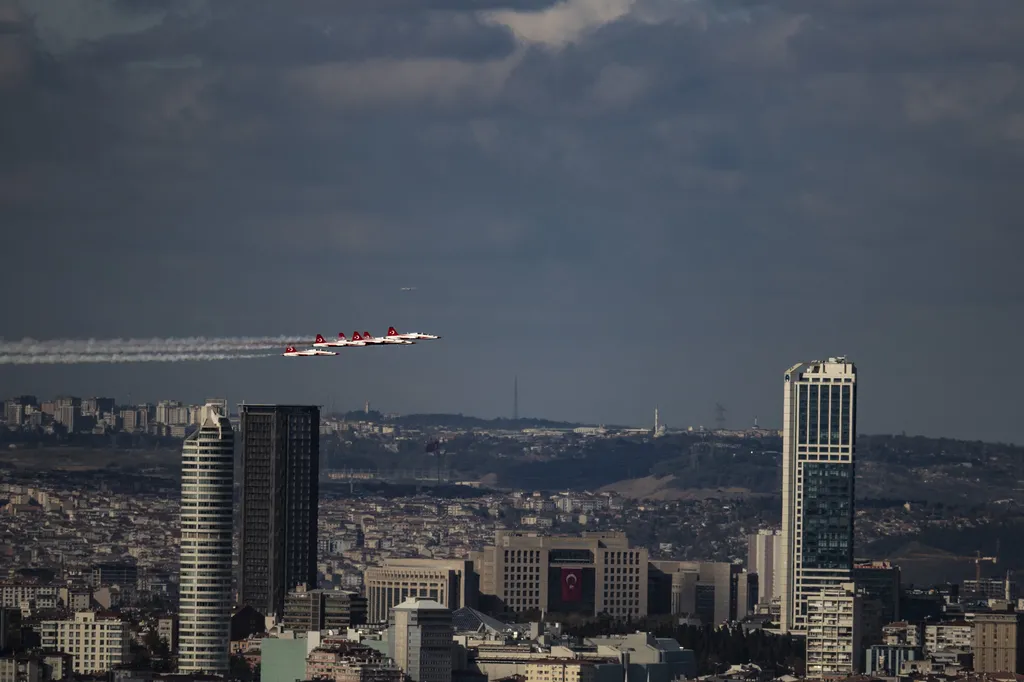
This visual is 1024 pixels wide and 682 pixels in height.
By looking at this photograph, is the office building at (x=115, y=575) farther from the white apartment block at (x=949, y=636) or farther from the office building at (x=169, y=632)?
the white apartment block at (x=949, y=636)

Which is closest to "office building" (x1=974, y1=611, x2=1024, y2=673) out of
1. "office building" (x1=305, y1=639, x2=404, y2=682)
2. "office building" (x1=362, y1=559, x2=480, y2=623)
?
"office building" (x1=362, y1=559, x2=480, y2=623)

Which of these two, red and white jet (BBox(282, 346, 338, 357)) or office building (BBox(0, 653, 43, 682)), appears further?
office building (BBox(0, 653, 43, 682))

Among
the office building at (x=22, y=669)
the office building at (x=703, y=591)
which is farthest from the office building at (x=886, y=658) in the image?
the office building at (x=22, y=669)

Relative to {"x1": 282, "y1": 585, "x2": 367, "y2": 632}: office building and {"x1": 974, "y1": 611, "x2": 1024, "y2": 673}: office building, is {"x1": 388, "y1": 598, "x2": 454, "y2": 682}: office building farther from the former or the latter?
{"x1": 974, "y1": 611, "x2": 1024, "y2": 673}: office building

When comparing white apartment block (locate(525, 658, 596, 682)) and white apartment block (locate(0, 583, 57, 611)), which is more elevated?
white apartment block (locate(0, 583, 57, 611))

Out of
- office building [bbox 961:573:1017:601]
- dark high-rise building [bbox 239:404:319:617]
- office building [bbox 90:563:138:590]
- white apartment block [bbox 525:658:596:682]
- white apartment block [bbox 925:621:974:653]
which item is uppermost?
dark high-rise building [bbox 239:404:319:617]
